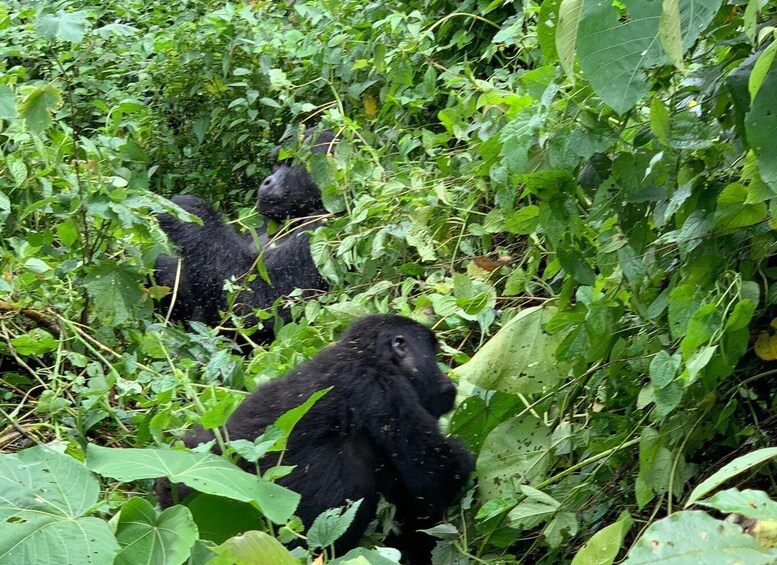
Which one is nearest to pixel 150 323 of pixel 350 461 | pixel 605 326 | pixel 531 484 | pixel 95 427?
pixel 95 427

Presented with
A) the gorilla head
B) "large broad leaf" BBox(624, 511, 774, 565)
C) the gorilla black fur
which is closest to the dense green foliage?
"large broad leaf" BBox(624, 511, 774, 565)

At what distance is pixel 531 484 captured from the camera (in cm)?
272

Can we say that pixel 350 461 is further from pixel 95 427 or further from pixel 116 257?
pixel 116 257

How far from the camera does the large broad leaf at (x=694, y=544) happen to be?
1269 millimetres

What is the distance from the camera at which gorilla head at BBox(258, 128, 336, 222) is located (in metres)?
5.38

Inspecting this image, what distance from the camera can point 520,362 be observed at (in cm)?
262

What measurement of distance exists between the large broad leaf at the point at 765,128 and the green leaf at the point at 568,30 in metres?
0.40

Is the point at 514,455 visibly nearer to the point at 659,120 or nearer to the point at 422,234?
the point at 659,120

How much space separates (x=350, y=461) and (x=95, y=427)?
35.5 inches

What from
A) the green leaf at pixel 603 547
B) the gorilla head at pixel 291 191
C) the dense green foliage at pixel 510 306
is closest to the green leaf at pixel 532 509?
the dense green foliage at pixel 510 306

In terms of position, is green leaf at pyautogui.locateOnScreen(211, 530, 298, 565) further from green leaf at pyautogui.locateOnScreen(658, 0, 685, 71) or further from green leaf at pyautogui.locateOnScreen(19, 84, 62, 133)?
green leaf at pyautogui.locateOnScreen(19, 84, 62, 133)

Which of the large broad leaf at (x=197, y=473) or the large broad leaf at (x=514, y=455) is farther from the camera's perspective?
the large broad leaf at (x=514, y=455)

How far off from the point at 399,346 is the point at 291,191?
2.53m

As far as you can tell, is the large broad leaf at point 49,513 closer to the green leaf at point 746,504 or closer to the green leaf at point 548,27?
the green leaf at point 746,504
